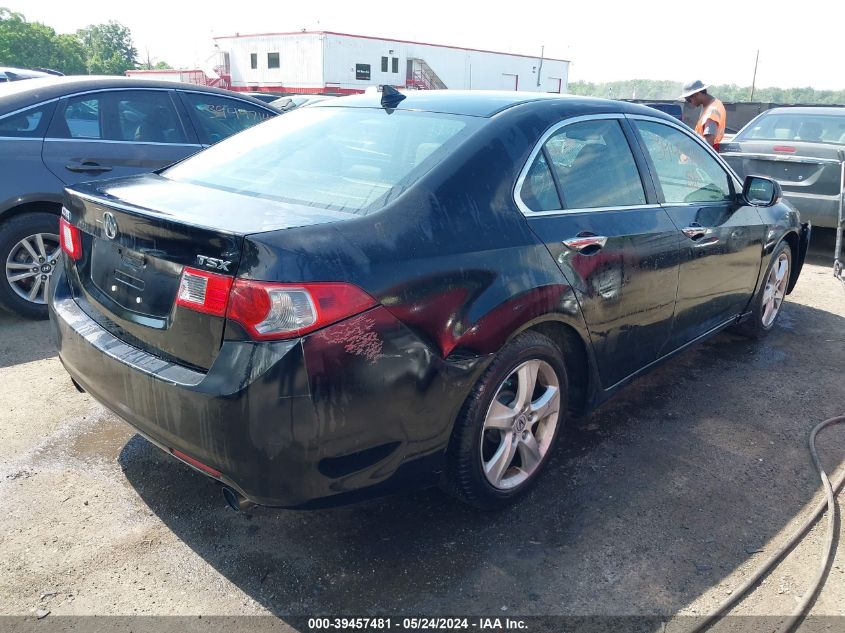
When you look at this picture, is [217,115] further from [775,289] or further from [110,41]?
[110,41]

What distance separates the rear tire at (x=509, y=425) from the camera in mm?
2473

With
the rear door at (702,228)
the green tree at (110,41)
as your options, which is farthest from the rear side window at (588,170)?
the green tree at (110,41)

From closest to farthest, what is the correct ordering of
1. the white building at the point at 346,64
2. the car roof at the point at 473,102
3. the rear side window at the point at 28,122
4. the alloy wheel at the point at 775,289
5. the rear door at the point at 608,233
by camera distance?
1. the rear door at the point at 608,233
2. the car roof at the point at 473,102
3. the rear side window at the point at 28,122
4. the alloy wheel at the point at 775,289
5. the white building at the point at 346,64

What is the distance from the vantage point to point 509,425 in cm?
269

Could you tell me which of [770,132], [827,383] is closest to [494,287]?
[827,383]

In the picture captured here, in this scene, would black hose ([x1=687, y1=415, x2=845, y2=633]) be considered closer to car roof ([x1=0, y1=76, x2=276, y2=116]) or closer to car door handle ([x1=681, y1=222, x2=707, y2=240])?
car door handle ([x1=681, y1=222, x2=707, y2=240])

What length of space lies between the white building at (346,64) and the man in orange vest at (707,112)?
3110cm

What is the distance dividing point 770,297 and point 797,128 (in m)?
4.21

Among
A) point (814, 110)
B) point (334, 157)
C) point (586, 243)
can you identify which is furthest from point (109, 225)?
point (814, 110)

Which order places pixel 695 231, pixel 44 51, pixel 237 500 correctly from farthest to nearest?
pixel 44 51 → pixel 695 231 → pixel 237 500

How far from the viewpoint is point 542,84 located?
5059 cm

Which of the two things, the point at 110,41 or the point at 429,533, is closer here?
the point at 429,533

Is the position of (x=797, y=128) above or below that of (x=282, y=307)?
above

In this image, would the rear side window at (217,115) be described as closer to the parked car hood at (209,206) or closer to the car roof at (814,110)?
the parked car hood at (209,206)
